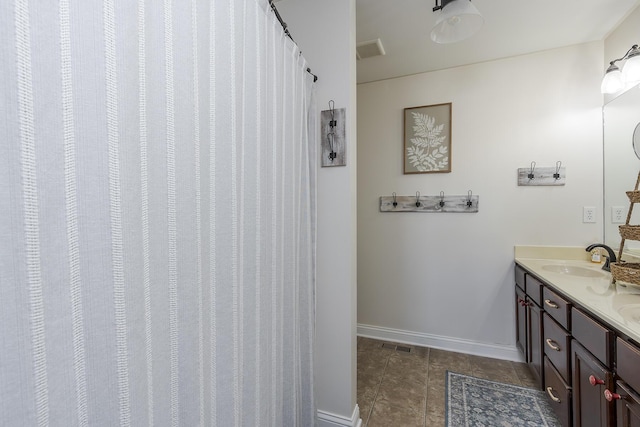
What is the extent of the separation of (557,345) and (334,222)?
140 centimetres

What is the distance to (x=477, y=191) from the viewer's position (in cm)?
Result: 241

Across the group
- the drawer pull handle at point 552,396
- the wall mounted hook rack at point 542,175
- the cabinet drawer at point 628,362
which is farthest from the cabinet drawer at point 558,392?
the wall mounted hook rack at point 542,175

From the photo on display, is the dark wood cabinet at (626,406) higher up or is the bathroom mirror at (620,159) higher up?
the bathroom mirror at (620,159)

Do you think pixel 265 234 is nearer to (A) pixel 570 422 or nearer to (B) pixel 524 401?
(A) pixel 570 422

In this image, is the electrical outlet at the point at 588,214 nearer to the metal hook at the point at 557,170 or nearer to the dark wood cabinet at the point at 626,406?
the metal hook at the point at 557,170

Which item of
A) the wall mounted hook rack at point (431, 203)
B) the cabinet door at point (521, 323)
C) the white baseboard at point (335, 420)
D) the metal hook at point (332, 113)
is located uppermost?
the metal hook at point (332, 113)

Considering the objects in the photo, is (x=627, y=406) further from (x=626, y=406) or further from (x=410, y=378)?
(x=410, y=378)

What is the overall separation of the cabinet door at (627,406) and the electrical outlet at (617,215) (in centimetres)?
142

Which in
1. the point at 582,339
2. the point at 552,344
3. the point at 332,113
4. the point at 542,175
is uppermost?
the point at 332,113

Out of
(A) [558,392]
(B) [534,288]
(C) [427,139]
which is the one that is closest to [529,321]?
(B) [534,288]

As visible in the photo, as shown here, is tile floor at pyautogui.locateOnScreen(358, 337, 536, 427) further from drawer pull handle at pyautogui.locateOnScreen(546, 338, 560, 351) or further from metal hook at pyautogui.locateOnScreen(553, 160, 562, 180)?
metal hook at pyautogui.locateOnScreen(553, 160, 562, 180)

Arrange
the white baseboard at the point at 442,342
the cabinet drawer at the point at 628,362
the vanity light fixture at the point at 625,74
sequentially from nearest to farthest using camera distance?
the cabinet drawer at the point at 628,362 → the vanity light fixture at the point at 625,74 → the white baseboard at the point at 442,342

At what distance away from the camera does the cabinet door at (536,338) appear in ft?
5.83

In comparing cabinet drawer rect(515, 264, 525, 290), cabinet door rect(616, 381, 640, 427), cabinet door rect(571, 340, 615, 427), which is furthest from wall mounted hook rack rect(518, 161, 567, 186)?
cabinet door rect(616, 381, 640, 427)
